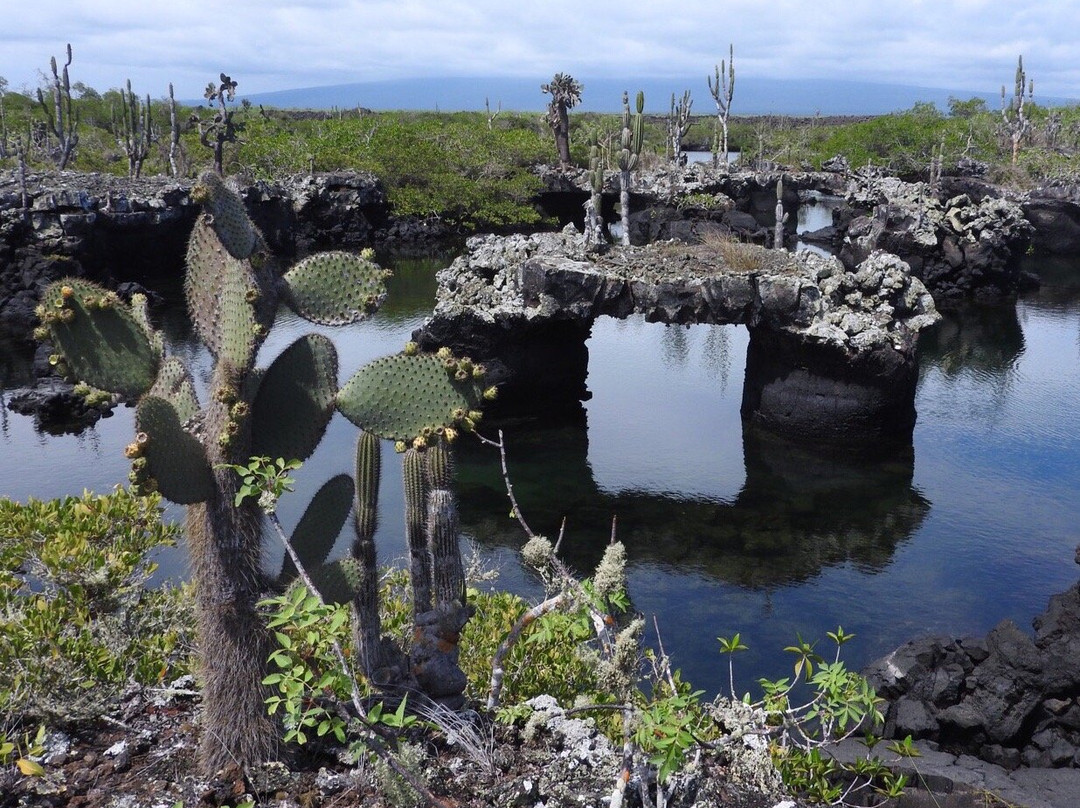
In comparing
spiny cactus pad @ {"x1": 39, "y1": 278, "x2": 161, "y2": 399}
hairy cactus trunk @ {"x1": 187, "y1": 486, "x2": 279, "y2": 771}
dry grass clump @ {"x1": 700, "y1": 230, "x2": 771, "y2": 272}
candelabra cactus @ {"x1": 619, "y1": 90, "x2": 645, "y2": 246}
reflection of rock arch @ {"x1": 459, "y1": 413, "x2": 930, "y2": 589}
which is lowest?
reflection of rock arch @ {"x1": 459, "y1": 413, "x2": 930, "y2": 589}

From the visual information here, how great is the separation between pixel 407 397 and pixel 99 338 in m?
1.76

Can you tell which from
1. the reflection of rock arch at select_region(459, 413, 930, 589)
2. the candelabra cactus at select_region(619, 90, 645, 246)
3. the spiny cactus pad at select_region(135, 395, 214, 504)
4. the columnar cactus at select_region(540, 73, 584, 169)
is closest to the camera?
the spiny cactus pad at select_region(135, 395, 214, 504)

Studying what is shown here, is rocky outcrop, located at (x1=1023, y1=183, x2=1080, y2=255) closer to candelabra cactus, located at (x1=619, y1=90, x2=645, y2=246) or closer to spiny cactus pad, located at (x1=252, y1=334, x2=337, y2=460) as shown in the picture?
candelabra cactus, located at (x1=619, y1=90, x2=645, y2=246)

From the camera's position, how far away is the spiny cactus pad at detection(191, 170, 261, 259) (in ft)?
17.8

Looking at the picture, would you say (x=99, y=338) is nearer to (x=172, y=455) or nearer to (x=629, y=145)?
(x=172, y=455)

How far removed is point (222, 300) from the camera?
5.56 m

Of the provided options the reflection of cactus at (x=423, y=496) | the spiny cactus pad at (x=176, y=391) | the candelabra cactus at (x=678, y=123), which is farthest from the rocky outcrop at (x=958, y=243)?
the spiny cactus pad at (x=176, y=391)

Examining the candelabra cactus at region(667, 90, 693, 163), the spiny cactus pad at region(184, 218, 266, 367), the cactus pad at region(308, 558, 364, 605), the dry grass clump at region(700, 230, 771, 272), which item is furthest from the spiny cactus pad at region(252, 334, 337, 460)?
the candelabra cactus at region(667, 90, 693, 163)

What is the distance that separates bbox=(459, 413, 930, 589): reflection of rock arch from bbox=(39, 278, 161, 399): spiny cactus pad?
11268 mm

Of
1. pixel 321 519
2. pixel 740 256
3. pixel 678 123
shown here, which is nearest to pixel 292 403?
pixel 321 519

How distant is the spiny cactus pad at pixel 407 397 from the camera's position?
5.74 m

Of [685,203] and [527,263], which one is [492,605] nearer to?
[527,263]

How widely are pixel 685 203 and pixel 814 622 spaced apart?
1424 inches

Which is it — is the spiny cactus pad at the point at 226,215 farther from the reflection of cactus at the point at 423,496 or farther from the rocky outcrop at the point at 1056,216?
the rocky outcrop at the point at 1056,216
